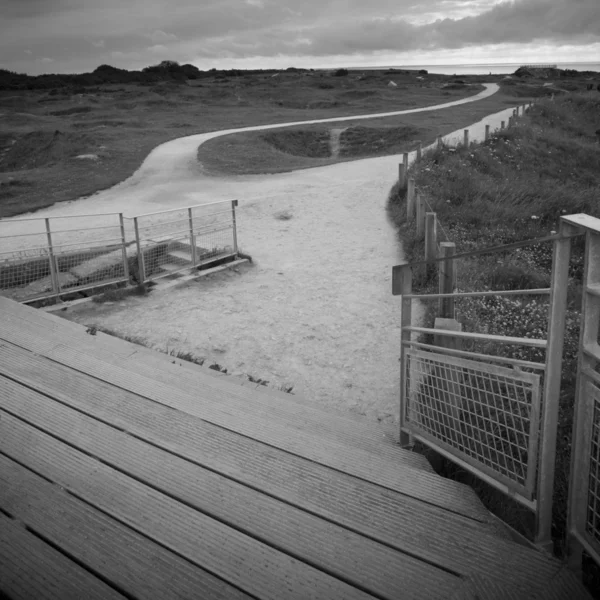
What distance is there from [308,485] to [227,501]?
0.39m

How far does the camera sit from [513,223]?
12570 millimetres

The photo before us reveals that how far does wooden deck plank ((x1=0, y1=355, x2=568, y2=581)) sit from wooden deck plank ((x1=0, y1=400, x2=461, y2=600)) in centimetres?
6

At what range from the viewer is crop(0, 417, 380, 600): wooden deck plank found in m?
2.05

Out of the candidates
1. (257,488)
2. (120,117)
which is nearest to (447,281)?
(257,488)

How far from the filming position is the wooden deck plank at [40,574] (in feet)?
6.41

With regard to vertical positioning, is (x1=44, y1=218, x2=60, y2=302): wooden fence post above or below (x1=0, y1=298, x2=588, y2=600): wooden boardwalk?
below

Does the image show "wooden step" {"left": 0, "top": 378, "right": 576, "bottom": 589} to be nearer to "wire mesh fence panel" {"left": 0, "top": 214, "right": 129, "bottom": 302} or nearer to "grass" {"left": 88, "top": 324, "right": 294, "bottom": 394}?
"grass" {"left": 88, "top": 324, "right": 294, "bottom": 394}

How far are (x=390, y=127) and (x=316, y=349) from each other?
2309 cm

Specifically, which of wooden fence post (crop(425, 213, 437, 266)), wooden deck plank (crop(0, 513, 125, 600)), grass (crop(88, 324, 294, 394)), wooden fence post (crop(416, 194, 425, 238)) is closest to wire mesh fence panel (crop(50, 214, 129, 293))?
grass (crop(88, 324, 294, 394))

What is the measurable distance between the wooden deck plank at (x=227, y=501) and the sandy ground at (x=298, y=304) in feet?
10.8

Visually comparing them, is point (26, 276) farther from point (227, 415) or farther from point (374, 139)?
point (374, 139)

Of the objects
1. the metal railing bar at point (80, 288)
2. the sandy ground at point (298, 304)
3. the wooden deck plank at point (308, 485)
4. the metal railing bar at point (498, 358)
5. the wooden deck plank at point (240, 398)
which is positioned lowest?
the sandy ground at point (298, 304)

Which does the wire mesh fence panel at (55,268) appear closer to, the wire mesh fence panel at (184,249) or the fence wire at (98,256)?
the fence wire at (98,256)

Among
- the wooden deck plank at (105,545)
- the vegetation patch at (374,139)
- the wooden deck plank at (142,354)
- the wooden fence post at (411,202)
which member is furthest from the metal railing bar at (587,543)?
the vegetation patch at (374,139)
